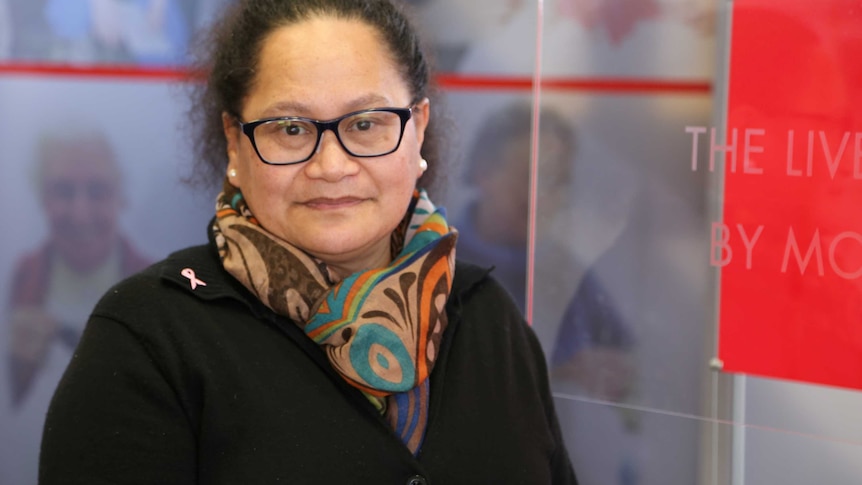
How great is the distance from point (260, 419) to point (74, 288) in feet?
4.97

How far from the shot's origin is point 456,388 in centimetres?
143

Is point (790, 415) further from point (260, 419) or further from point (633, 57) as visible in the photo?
point (260, 419)

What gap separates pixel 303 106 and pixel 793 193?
77 cm

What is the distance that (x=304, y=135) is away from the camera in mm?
1343

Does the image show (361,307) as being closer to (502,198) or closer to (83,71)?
(502,198)

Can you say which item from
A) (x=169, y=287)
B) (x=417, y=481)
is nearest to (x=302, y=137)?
(x=169, y=287)

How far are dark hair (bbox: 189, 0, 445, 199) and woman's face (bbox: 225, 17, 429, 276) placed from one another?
0.06ft

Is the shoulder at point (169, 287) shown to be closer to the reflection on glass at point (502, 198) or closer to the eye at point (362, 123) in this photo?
the eye at point (362, 123)

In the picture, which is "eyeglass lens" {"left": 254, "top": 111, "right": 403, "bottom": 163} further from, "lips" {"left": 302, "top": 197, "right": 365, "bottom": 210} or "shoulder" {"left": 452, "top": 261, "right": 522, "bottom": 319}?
"shoulder" {"left": 452, "top": 261, "right": 522, "bottom": 319}

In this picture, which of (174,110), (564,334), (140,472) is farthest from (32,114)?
(140,472)

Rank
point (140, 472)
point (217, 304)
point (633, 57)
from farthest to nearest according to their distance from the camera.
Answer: point (633, 57) → point (217, 304) → point (140, 472)

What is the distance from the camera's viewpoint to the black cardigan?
1.19 meters

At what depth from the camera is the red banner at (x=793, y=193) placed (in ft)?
5.04

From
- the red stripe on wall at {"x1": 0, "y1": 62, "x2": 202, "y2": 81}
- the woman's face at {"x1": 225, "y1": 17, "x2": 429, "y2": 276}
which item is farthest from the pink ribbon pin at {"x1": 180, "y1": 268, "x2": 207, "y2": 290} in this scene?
the red stripe on wall at {"x1": 0, "y1": 62, "x2": 202, "y2": 81}
